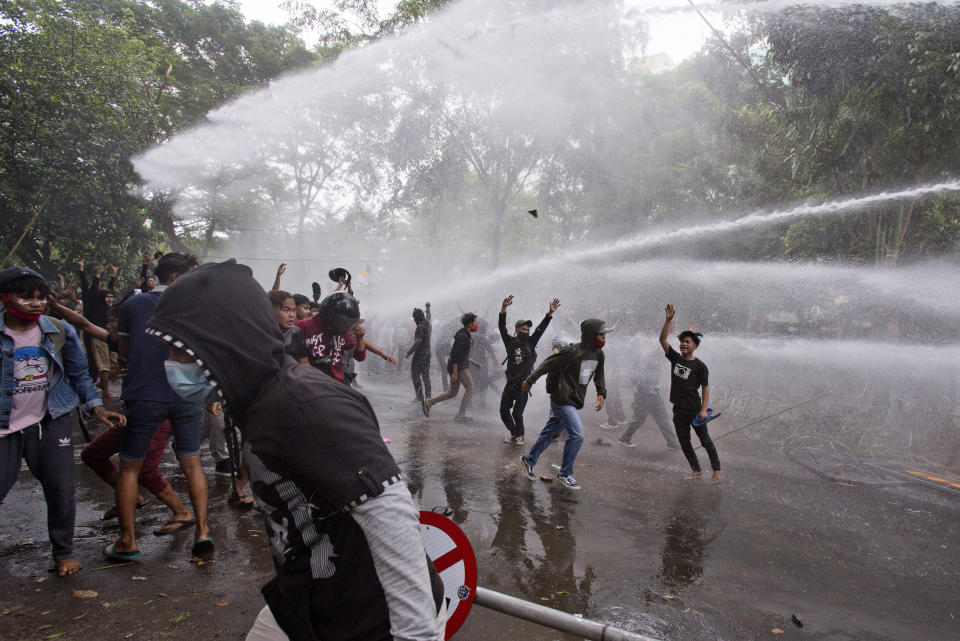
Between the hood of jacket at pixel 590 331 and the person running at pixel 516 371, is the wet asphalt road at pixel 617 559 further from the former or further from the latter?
Result: the hood of jacket at pixel 590 331

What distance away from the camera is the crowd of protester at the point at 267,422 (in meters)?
1.27

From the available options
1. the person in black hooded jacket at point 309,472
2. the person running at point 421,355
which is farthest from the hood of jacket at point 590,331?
the person in black hooded jacket at point 309,472

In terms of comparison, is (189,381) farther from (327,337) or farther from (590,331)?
(590,331)

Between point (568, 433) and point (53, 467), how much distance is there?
451 cm

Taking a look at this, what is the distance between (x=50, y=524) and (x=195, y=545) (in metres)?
0.84

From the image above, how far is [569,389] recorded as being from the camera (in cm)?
630

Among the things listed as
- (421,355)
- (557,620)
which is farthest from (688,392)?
(421,355)

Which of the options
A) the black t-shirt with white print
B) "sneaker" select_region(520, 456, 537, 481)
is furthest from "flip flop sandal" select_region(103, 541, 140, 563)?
the black t-shirt with white print

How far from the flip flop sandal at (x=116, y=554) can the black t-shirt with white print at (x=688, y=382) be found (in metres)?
5.60

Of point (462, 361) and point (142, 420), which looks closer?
point (142, 420)

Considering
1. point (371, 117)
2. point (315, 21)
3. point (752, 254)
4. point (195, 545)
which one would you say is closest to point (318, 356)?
point (195, 545)

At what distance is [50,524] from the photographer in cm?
349

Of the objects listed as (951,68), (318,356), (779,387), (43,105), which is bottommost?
(779,387)

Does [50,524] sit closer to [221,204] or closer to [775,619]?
[775,619]
